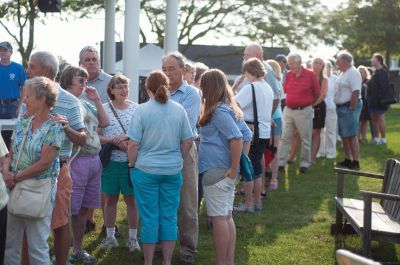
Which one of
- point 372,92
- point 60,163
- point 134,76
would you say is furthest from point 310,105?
point 60,163

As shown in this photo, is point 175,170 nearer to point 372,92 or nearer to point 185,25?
point 372,92

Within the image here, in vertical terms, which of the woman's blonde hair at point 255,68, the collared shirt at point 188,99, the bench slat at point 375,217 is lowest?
the bench slat at point 375,217

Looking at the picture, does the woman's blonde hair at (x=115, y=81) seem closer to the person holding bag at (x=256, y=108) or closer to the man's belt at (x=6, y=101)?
the person holding bag at (x=256, y=108)

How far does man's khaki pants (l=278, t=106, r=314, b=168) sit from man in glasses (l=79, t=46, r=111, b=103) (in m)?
4.83

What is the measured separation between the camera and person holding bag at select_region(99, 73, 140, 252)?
5918 millimetres

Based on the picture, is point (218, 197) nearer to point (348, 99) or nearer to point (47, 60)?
point (47, 60)

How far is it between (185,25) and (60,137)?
3242cm

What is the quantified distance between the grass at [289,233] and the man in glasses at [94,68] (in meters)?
1.45

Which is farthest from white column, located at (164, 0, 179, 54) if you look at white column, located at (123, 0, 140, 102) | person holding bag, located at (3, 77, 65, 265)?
person holding bag, located at (3, 77, 65, 265)

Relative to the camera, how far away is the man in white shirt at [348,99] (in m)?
10.8

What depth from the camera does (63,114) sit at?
4797mm

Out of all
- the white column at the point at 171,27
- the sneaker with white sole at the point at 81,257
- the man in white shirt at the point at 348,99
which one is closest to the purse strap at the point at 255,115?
the sneaker with white sole at the point at 81,257

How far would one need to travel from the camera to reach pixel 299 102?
10.4 metres

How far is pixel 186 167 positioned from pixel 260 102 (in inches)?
82.8
